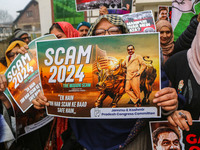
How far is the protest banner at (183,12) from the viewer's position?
208cm

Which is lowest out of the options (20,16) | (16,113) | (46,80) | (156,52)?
(16,113)

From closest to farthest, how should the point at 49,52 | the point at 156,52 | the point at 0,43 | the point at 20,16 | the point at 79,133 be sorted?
1. the point at 156,52
2. the point at 49,52
3. the point at 79,133
4. the point at 0,43
5. the point at 20,16

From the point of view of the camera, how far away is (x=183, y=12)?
7.02ft

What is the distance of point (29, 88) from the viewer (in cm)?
114

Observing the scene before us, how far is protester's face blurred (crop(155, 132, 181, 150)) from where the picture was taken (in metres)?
0.97

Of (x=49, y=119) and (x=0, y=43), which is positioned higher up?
(x=0, y=43)

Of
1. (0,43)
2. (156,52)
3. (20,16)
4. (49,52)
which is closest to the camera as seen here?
(156,52)

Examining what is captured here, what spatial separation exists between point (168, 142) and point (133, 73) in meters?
0.49

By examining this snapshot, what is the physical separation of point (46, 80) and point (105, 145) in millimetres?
561

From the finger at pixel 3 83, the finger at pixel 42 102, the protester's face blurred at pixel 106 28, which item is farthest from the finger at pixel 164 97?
the finger at pixel 3 83

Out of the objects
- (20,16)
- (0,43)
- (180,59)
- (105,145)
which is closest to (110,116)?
(105,145)

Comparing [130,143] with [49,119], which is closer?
[130,143]

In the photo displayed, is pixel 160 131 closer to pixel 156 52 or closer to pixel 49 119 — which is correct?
pixel 156 52

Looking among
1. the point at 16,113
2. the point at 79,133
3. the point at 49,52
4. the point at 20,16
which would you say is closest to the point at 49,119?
the point at 16,113
